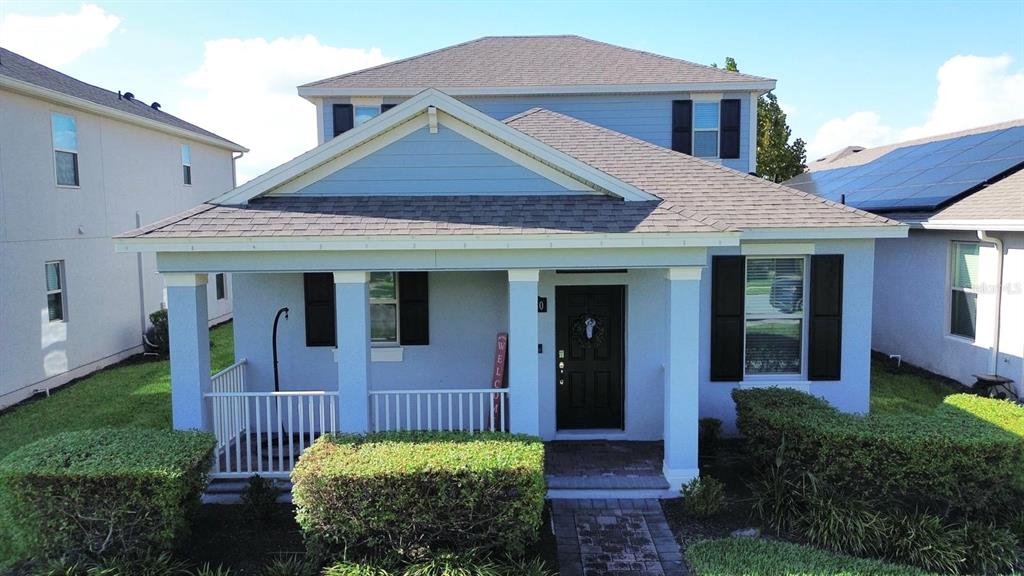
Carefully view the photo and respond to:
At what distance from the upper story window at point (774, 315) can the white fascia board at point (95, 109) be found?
12743 millimetres

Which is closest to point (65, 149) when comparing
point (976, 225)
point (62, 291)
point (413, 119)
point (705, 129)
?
point (62, 291)

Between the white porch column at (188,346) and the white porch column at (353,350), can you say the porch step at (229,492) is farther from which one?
the white porch column at (353,350)

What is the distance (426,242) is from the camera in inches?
281

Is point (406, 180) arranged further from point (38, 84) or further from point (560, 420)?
point (38, 84)

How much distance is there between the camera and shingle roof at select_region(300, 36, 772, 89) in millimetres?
14164

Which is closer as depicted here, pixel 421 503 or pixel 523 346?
pixel 421 503

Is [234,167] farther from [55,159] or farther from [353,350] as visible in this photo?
[353,350]

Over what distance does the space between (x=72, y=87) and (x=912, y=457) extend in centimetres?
1737

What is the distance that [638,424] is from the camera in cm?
926

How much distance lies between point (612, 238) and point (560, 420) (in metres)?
3.34

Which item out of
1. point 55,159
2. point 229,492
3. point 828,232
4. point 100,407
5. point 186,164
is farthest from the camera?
point 186,164

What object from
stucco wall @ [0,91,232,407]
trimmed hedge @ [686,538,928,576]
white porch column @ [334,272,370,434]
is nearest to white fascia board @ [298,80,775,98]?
stucco wall @ [0,91,232,407]

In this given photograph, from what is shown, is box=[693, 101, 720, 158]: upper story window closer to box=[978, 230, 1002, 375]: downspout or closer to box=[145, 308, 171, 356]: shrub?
box=[978, 230, 1002, 375]: downspout

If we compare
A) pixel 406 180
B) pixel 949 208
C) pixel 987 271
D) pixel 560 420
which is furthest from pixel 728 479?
pixel 949 208
